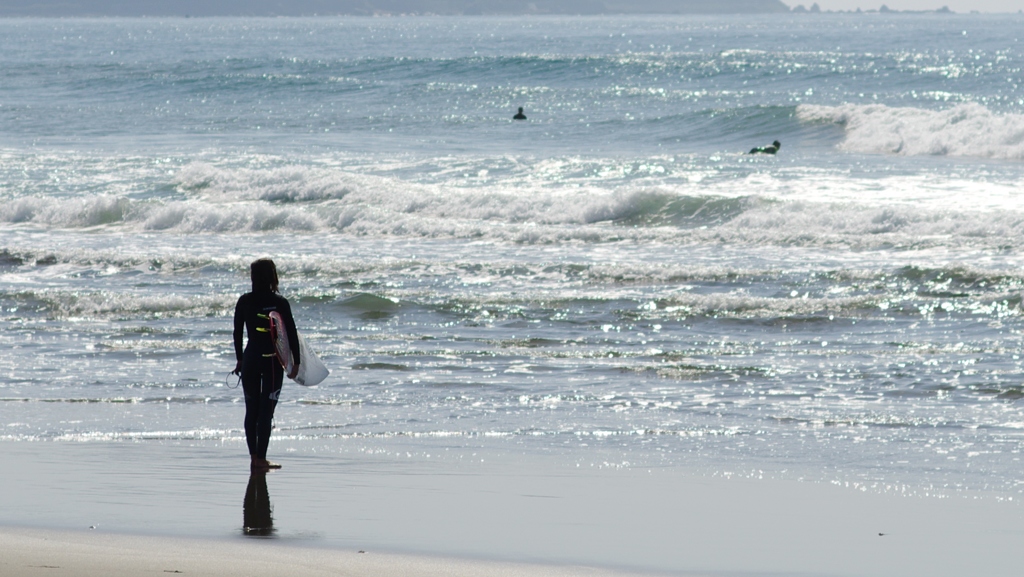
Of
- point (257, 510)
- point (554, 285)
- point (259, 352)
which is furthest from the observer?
point (554, 285)

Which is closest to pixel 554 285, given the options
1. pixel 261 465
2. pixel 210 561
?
pixel 261 465

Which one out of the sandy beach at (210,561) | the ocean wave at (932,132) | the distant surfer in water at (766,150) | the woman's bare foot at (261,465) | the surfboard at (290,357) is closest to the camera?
the sandy beach at (210,561)

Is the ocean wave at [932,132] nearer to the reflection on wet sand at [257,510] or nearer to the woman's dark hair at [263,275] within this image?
the woman's dark hair at [263,275]

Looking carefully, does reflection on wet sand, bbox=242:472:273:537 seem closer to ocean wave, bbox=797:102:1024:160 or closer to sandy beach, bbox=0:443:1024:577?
sandy beach, bbox=0:443:1024:577

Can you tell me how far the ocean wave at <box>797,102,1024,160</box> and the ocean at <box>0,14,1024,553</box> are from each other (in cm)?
9

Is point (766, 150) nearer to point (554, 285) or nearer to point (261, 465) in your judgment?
point (554, 285)

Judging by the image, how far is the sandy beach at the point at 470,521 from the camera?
16.3 feet

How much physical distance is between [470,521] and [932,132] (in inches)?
919

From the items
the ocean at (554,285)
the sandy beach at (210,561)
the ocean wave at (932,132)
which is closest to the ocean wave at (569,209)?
the ocean at (554,285)

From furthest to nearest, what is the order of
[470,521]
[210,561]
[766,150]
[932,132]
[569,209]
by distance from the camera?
[932,132] → [766,150] → [569,209] → [470,521] → [210,561]

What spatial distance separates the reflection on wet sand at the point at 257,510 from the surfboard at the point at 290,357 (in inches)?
23.6

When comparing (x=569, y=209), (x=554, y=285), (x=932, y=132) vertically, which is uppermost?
(x=932, y=132)

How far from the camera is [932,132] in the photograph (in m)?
26.8

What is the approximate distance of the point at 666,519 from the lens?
5711 millimetres
